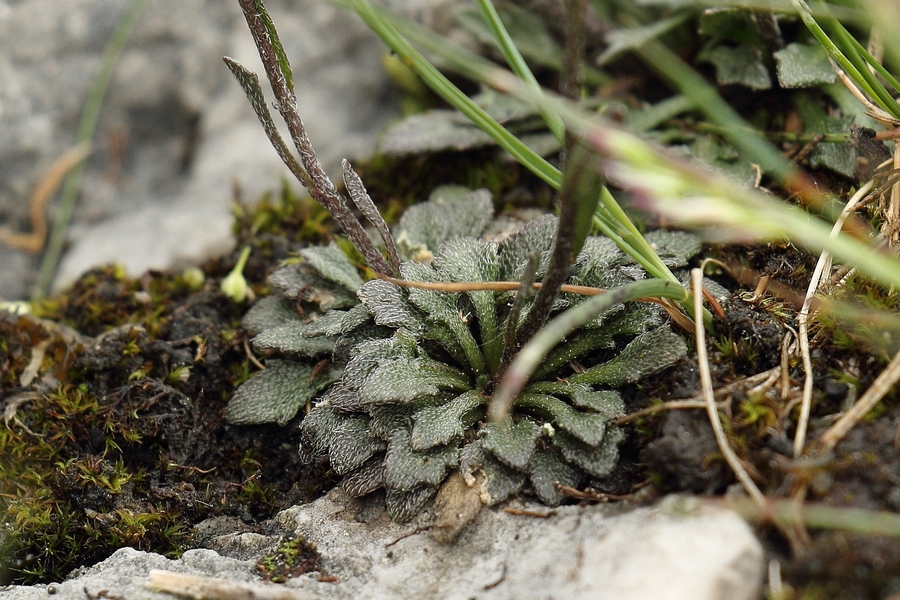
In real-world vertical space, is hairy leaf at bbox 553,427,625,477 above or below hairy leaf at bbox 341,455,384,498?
below

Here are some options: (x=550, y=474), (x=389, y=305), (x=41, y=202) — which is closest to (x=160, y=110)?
(x=41, y=202)

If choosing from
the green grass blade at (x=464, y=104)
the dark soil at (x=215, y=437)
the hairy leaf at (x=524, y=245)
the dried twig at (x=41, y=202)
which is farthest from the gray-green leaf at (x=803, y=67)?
the dried twig at (x=41, y=202)

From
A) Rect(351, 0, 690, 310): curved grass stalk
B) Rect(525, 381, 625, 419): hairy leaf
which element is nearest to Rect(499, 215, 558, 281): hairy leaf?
Rect(351, 0, 690, 310): curved grass stalk

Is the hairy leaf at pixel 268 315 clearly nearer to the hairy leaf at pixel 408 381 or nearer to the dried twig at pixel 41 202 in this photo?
the hairy leaf at pixel 408 381

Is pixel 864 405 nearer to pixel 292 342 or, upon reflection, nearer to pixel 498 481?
pixel 498 481

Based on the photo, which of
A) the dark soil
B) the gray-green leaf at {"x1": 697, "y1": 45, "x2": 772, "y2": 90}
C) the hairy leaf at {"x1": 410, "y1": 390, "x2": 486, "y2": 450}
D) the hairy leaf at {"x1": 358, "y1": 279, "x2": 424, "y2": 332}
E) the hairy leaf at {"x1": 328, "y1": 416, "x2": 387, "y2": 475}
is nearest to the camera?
the dark soil

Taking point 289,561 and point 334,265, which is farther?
point 334,265

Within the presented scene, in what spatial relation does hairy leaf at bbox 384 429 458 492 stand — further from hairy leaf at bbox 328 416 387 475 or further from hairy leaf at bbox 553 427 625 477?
hairy leaf at bbox 553 427 625 477
